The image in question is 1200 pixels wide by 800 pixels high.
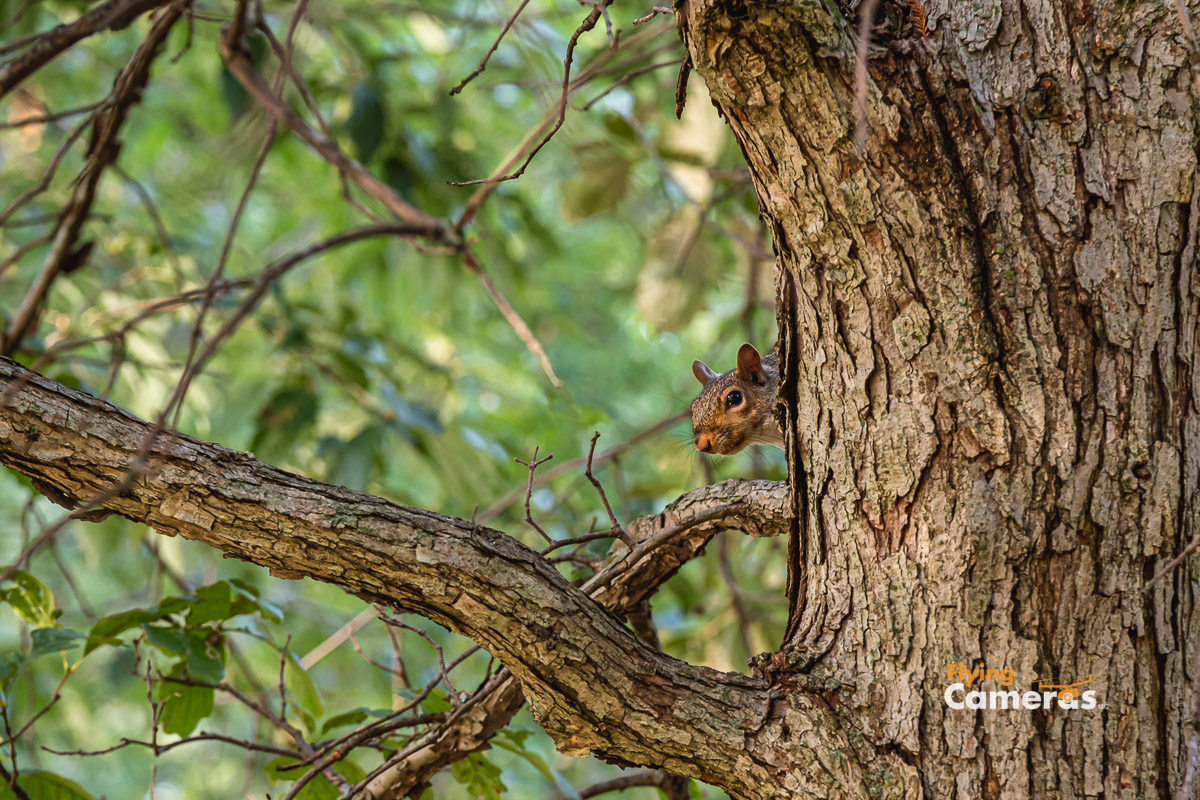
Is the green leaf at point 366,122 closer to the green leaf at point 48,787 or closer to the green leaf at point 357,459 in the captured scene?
the green leaf at point 357,459

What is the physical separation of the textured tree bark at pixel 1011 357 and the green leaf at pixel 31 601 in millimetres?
1406

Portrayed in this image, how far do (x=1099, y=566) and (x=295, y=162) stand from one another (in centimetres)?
442

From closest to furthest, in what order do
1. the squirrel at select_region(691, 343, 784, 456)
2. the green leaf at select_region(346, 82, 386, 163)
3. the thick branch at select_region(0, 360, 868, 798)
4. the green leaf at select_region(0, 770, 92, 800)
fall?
the thick branch at select_region(0, 360, 868, 798)
the green leaf at select_region(0, 770, 92, 800)
the squirrel at select_region(691, 343, 784, 456)
the green leaf at select_region(346, 82, 386, 163)

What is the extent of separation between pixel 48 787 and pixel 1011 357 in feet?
5.50

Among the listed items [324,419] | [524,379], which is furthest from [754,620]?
[524,379]

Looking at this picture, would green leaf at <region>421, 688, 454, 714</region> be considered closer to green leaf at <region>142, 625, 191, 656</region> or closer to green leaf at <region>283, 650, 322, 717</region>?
green leaf at <region>283, 650, 322, 717</region>

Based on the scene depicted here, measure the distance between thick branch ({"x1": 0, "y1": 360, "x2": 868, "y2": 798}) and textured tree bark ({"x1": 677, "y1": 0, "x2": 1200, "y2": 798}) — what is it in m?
0.12

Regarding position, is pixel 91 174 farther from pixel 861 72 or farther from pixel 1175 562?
pixel 1175 562

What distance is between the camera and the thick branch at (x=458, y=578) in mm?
1137

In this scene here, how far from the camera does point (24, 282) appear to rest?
214 inches

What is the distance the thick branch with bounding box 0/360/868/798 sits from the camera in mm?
1137

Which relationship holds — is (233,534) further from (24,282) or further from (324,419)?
(24,282)

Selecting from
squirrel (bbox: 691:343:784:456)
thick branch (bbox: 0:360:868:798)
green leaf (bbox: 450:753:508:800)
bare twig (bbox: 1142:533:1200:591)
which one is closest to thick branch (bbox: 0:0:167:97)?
thick branch (bbox: 0:360:868:798)

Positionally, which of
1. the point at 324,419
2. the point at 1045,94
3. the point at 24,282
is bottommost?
the point at 1045,94
